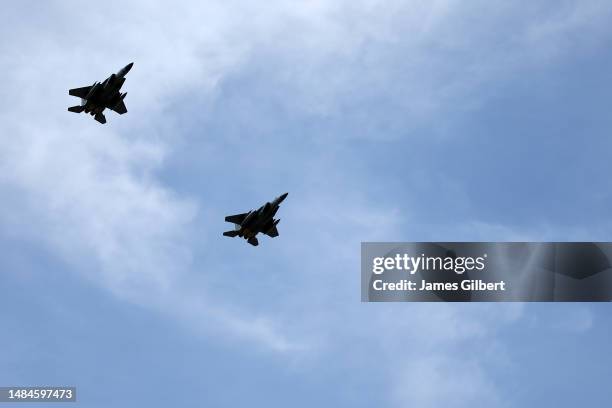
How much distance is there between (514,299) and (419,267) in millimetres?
11383

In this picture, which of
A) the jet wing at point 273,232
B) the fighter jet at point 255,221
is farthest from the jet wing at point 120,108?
the jet wing at point 273,232

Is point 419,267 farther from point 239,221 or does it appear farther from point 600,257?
point 239,221

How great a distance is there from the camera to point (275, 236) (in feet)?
388

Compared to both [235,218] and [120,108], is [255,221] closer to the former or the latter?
[235,218]

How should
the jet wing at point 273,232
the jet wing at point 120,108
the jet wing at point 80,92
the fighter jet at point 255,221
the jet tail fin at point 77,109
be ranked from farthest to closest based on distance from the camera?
the jet wing at point 273,232
the jet wing at point 120,108
the jet wing at point 80,92
the jet tail fin at point 77,109
the fighter jet at point 255,221

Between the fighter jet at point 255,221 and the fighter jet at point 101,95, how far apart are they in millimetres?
23717

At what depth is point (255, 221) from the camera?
10925 centimetres

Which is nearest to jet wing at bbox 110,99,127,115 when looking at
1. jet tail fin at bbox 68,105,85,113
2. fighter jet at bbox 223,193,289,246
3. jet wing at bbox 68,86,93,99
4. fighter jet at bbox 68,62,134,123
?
fighter jet at bbox 68,62,134,123

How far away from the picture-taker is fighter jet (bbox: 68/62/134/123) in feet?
365

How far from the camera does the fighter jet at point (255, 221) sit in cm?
10731

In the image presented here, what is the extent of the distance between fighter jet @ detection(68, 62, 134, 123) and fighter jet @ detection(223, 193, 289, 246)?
23.7 meters

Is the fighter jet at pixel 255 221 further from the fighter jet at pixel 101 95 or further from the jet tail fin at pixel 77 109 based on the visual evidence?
the jet tail fin at pixel 77 109

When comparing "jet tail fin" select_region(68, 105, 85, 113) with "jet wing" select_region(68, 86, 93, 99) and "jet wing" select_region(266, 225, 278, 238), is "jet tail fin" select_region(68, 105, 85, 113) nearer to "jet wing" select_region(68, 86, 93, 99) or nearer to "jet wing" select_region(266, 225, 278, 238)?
"jet wing" select_region(68, 86, 93, 99)
